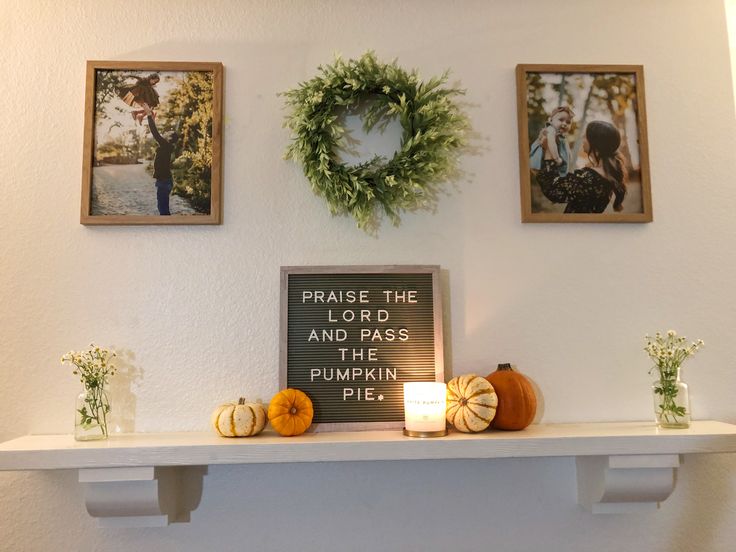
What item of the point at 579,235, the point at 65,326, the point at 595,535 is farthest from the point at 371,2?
the point at 595,535

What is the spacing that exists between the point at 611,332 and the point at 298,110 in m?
1.07

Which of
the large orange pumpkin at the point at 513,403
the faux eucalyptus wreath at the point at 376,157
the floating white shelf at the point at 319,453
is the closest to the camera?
the floating white shelf at the point at 319,453

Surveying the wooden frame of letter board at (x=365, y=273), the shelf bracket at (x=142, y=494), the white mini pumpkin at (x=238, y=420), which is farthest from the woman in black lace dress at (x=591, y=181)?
the shelf bracket at (x=142, y=494)

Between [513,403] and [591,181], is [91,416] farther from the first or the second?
[591,181]

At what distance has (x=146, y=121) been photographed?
152 cm

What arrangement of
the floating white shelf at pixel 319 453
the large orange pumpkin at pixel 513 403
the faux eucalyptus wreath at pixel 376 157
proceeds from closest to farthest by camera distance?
1. the floating white shelf at pixel 319 453
2. the large orange pumpkin at pixel 513 403
3. the faux eucalyptus wreath at pixel 376 157

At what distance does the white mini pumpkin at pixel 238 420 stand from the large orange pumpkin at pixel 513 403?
597 millimetres

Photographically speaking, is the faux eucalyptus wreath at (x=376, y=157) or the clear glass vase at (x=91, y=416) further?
the faux eucalyptus wreath at (x=376, y=157)

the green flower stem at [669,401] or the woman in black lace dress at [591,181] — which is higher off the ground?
the woman in black lace dress at [591,181]

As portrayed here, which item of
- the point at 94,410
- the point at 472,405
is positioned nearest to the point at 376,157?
the point at 472,405

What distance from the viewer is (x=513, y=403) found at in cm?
135

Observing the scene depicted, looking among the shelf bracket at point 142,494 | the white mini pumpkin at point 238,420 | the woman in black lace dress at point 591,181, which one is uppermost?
the woman in black lace dress at point 591,181

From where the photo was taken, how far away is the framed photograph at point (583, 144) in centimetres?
154

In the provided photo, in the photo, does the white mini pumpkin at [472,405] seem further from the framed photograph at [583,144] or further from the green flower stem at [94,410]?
the green flower stem at [94,410]
